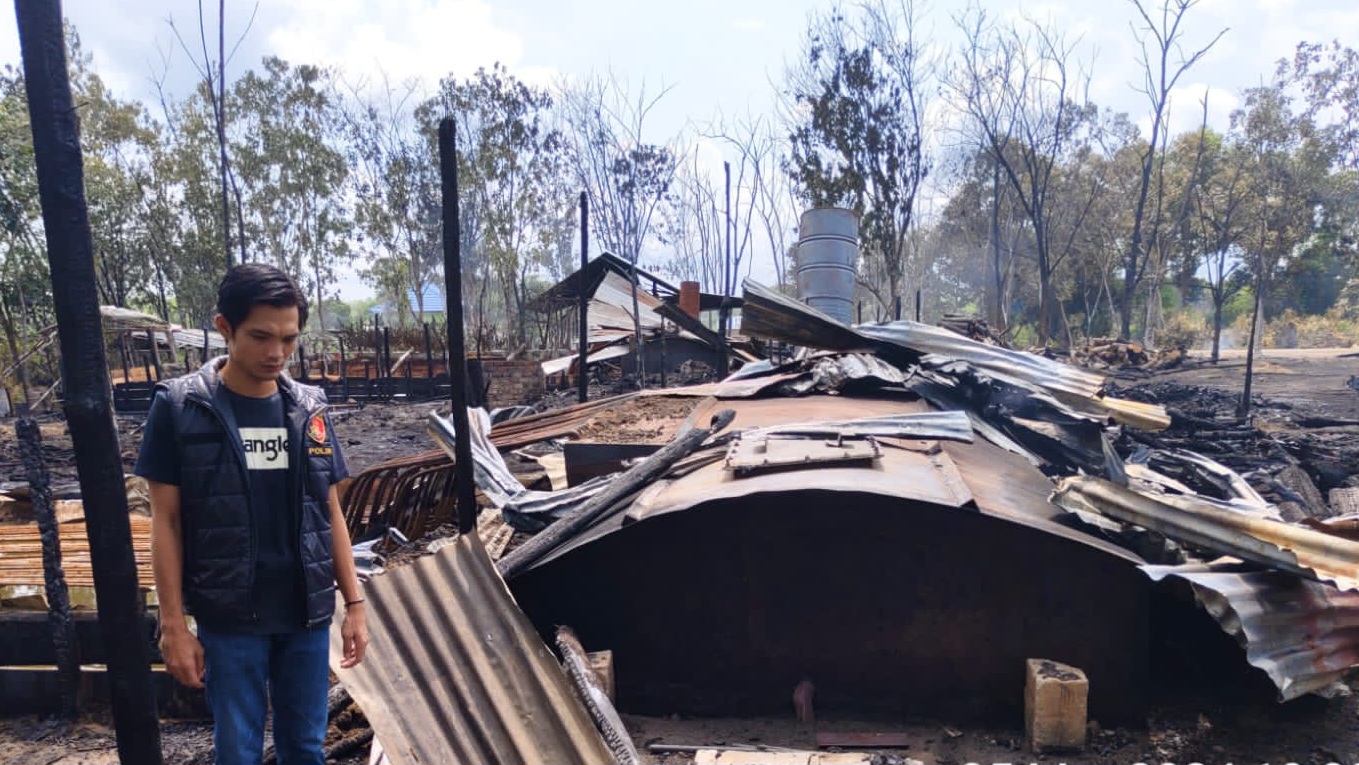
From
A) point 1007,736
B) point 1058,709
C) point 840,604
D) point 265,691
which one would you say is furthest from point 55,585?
point 1058,709

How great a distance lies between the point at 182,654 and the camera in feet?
6.04

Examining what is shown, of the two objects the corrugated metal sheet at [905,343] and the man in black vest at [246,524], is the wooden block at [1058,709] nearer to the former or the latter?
the man in black vest at [246,524]

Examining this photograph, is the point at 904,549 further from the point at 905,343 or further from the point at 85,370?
the point at 905,343

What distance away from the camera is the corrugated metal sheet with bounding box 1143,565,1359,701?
2814 millimetres

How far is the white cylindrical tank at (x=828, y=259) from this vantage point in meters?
11.2

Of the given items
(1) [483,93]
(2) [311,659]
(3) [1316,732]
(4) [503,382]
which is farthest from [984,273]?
(2) [311,659]

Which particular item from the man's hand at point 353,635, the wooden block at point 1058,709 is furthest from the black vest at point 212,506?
the wooden block at point 1058,709

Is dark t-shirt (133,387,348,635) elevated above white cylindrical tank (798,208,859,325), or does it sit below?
below

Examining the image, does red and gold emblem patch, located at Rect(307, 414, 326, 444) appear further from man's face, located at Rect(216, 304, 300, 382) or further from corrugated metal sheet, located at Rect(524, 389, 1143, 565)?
corrugated metal sheet, located at Rect(524, 389, 1143, 565)

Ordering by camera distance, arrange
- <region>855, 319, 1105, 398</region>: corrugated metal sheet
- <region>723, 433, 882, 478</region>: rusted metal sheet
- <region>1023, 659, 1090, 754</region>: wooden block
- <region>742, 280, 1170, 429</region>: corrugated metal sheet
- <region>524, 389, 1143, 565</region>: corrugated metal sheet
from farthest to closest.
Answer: <region>742, 280, 1170, 429</region>: corrugated metal sheet → <region>855, 319, 1105, 398</region>: corrugated metal sheet → <region>723, 433, 882, 478</region>: rusted metal sheet → <region>524, 389, 1143, 565</region>: corrugated metal sheet → <region>1023, 659, 1090, 754</region>: wooden block

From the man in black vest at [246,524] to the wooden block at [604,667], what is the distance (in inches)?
55.4

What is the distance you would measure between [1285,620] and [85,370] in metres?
4.14

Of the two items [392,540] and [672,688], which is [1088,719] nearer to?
[672,688]

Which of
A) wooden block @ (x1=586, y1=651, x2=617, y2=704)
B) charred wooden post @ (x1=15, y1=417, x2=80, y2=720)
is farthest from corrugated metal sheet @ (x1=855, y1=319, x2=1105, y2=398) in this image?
charred wooden post @ (x1=15, y1=417, x2=80, y2=720)
